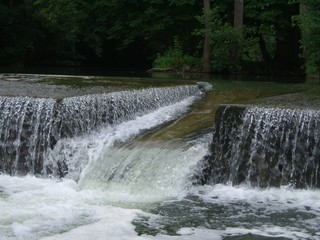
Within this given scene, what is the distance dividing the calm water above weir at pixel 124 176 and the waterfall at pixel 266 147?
0.73ft

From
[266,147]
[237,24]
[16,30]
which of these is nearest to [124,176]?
[266,147]

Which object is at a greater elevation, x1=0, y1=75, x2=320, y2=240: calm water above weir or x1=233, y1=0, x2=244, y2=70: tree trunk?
x1=233, y1=0, x2=244, y2=70: tree trunk

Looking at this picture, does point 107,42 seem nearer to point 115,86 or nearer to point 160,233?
point 115,86

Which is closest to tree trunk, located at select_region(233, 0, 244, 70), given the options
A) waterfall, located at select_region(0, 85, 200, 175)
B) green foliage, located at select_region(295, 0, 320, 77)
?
green foliage, located at select_region(295, 0, 320, 77)

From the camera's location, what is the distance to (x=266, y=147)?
28.1 feet

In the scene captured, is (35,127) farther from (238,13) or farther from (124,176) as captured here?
(238,13)

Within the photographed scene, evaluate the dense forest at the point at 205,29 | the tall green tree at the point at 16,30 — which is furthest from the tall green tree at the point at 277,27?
the tall green tree at the point at 16,30

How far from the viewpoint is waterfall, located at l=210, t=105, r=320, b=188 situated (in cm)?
834

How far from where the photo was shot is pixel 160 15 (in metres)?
21.9

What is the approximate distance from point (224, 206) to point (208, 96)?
5521mm

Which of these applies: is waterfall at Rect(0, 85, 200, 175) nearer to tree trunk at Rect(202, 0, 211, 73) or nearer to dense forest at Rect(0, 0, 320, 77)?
dense forest at Rect(0, 0, 320, 77)

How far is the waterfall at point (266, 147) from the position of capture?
27.4 ft

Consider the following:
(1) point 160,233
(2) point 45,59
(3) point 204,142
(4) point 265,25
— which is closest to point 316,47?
(4) point 265,25

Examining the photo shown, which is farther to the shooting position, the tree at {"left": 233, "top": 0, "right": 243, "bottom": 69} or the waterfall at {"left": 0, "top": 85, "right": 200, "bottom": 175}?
the tree at {"left": 233, "top": 0, "right": 243, "bottom": 69}
